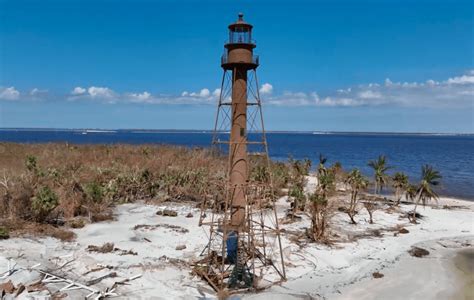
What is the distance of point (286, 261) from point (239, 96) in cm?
828

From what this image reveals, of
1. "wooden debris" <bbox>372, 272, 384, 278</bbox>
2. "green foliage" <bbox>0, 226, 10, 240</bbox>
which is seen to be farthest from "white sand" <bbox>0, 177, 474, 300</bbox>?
"green foliage" <bbox>0, 226, 10, 240</bbox>

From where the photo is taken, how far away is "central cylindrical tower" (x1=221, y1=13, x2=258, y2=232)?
1672 cm

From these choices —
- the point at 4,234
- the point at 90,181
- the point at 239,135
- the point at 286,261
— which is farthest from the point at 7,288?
the point at 90,181

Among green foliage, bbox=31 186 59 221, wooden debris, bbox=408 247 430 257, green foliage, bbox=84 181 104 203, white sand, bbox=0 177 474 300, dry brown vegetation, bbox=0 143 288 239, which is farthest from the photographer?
green foliage, bbox=84 181 104 203

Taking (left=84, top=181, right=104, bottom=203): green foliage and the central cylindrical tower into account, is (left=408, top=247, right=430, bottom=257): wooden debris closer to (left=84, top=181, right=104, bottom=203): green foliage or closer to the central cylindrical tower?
the central cylindrical tower

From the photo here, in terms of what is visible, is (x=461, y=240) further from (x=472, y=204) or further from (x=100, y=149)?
(x=100, y=149)

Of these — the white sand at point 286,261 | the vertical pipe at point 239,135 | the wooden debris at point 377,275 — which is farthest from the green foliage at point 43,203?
the wooden debris at point 377,275

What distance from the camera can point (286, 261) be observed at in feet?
62.2

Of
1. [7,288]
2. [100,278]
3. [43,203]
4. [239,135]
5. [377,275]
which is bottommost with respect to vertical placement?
[377,275]

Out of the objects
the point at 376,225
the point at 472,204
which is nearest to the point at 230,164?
the point at 376,225

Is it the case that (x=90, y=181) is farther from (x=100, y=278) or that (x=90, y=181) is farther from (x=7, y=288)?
(x=7, y=288)

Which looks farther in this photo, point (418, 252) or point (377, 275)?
point (418, 252)

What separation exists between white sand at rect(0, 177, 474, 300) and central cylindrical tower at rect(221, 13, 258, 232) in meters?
3.57

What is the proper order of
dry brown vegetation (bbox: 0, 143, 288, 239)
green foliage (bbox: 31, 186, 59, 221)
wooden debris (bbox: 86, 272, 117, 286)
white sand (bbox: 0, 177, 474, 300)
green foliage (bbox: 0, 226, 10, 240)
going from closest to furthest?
1. wooden debris (bbox: 86, 272, 117, 286)
2. white sand (bbox: 0, 177, 474, 300)
3. green foliage (bbox: 0, 226, 10, 240)
4. green foliage (bbox: 31, 186, 59, 221)
5. dry brown vegetation (bbox: 0, 143, 288, 239)
